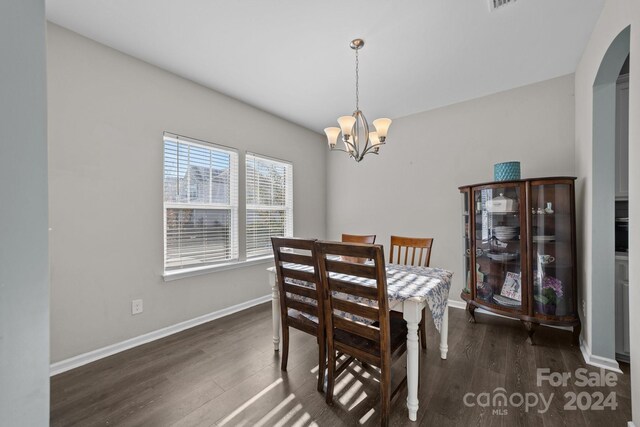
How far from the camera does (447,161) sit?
3.41 metres

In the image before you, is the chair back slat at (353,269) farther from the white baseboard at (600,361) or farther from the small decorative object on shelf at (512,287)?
the white baseboard at (600,361)

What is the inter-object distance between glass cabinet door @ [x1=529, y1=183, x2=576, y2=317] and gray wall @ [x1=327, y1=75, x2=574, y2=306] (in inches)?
22.1

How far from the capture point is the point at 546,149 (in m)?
2.81

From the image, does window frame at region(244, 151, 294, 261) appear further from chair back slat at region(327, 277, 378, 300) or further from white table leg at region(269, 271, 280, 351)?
chair back slat at region(327, 277, 378, 300)

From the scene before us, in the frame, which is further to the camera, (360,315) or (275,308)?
(275,308)

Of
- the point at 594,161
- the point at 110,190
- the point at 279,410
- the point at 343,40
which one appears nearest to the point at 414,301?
the point at 279,410

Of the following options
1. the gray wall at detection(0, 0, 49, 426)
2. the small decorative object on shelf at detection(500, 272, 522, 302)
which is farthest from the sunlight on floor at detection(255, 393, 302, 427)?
the small decorative object on shelf at detection(500, 272, 522, 302)

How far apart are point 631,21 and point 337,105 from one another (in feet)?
8.28

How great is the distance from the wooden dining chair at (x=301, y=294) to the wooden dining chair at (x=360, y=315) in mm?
78

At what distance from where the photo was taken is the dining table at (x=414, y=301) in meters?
1.53

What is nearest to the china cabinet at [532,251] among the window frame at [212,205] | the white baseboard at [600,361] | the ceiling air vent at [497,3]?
the white baseboard at [600,361]

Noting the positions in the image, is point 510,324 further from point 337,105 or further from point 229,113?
point 229,113

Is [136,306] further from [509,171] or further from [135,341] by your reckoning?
[509,171]

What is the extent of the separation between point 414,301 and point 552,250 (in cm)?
187
